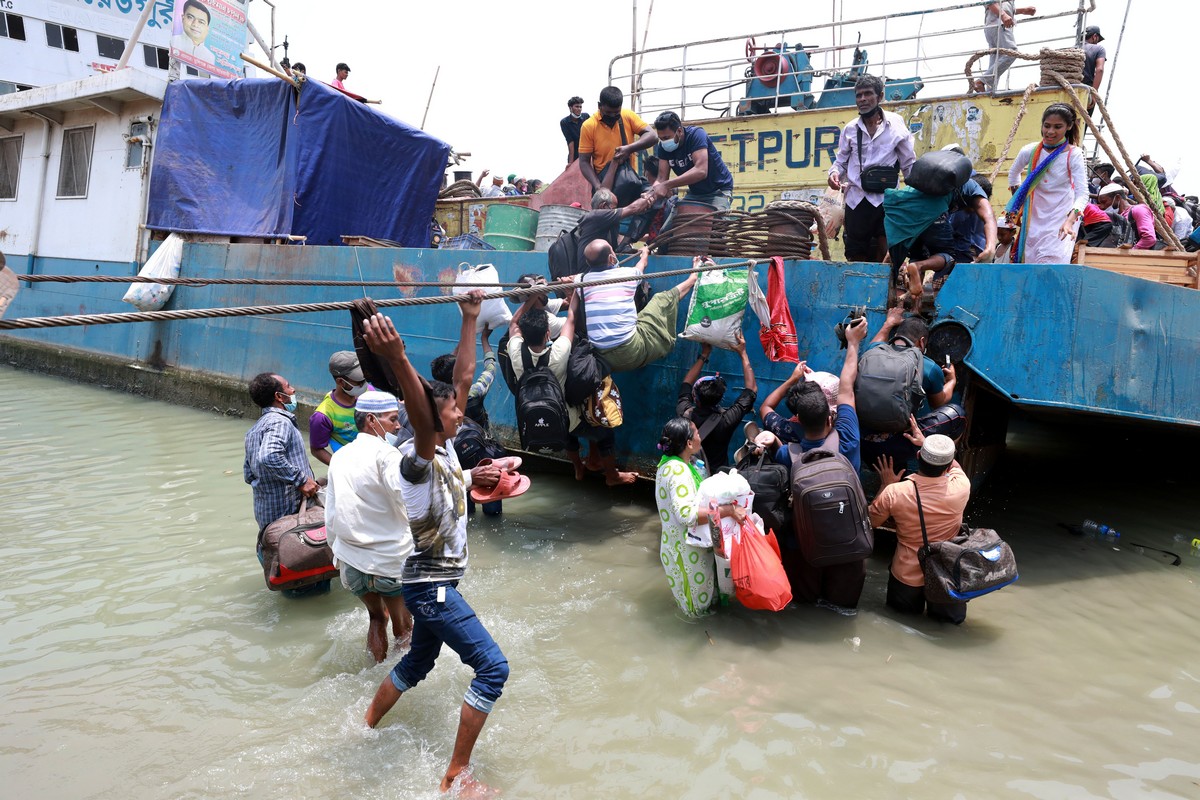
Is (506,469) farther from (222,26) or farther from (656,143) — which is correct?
(222,26)

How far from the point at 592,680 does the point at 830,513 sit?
160 cm

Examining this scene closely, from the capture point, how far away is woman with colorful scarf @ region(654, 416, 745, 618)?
4500 millimetres

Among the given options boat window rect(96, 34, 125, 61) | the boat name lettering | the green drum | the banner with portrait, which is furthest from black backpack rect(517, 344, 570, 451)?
boat window rect(96, 34, 125, 61)

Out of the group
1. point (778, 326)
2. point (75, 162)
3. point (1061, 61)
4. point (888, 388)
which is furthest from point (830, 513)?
point (75, 162)

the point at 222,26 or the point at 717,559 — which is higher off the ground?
the point at 222,26

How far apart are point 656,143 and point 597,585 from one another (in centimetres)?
→ 473

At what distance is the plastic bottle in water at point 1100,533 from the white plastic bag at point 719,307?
3.32 metres

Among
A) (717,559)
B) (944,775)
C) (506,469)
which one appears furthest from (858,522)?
(506,469)

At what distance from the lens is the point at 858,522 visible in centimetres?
445

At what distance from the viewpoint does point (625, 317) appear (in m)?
5.95

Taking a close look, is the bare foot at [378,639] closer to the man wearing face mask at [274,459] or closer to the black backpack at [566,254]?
the man wearing face mask at [274,459]

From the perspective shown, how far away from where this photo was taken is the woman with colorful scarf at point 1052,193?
5.89 m

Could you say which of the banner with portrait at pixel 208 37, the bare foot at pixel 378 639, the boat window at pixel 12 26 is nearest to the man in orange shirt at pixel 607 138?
the bare foot at pixel 378 639

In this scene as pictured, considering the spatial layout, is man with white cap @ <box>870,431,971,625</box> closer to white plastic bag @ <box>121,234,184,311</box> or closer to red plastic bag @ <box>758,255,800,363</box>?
red plastic bag @ <box>758,255,800,363</box>
